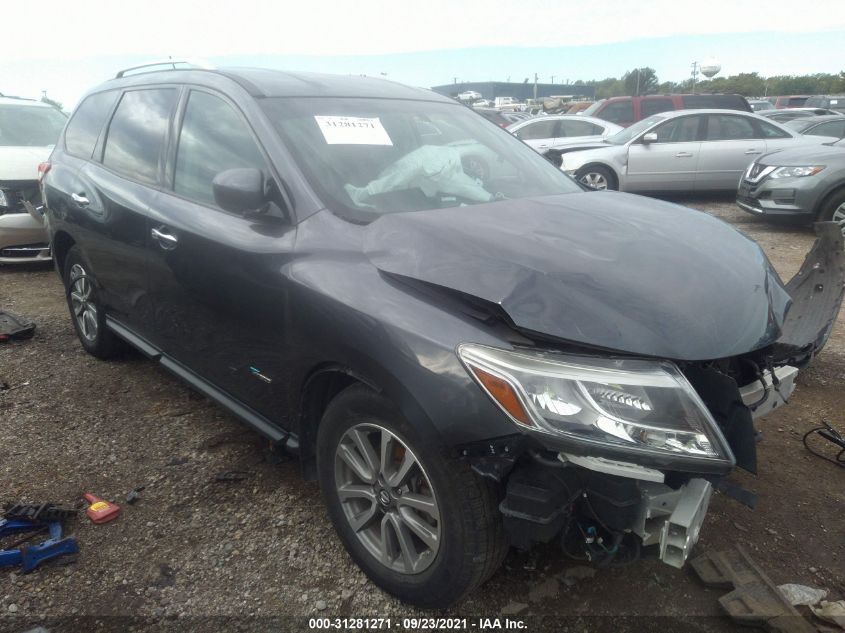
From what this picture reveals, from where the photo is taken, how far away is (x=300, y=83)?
9.51 feet

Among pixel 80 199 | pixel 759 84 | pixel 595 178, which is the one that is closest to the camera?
pixel 80 199

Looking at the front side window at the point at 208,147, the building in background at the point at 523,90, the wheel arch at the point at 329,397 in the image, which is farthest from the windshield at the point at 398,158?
the building in background at the point at 523,90

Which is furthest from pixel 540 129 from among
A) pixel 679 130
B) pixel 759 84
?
pixel 759 84

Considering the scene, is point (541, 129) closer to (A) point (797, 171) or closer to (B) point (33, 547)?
(A) point (797, 171)

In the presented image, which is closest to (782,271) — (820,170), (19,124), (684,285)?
(820,170)

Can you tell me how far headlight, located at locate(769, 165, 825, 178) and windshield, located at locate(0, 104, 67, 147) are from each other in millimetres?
8878

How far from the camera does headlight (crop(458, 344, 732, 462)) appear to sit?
5.34ft

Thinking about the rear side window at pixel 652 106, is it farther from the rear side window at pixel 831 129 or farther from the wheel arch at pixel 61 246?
the wheel arch at pixel 61 246

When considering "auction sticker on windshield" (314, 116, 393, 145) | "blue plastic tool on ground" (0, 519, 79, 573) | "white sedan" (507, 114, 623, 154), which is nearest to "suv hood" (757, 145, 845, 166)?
"white sedan" (507, 114, 623, 154)

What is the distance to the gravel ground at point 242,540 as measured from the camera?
7.22 feet

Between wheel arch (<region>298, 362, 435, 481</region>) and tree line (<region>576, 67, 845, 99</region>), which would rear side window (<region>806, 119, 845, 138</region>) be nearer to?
wheel arch (<region>298, 362, 435, 481</region>)

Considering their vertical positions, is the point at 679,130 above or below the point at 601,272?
above

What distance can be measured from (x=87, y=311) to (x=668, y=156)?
9037 mm

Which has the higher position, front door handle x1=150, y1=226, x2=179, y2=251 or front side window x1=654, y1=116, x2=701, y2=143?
front side window x1=654, y1=116, x2=701, y2=143
